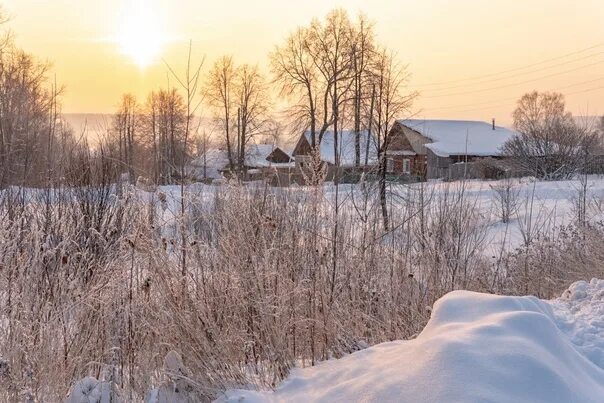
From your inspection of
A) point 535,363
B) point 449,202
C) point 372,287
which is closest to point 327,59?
point 449,202

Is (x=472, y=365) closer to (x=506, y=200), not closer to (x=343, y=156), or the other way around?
(x=343, y=156)

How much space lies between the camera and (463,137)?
43.1 m

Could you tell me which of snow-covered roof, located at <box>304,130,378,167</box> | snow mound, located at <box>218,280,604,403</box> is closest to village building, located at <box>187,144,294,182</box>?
snow-covered roof, located at <box>304,130,378,167</box>

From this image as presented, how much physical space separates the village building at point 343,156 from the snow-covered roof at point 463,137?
8.50 meters

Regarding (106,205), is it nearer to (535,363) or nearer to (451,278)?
(451,278)

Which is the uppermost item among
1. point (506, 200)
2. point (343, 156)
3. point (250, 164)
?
point (250, 164)

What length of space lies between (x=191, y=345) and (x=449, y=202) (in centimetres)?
457

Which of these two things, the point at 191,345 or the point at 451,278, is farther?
the point at 451,278

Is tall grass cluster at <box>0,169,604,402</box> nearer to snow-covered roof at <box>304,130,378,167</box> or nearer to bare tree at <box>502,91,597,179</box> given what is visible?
snow-covered roof at <box>304,130,378,167</box>

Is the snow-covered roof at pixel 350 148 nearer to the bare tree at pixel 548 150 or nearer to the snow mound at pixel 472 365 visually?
the snow mound at pixel 472 365

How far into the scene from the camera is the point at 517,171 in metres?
32.3

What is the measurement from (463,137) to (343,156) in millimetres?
38483

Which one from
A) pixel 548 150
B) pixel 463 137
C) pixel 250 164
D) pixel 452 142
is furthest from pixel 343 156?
pixel 463 137

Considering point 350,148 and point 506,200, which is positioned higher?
point 350,148
